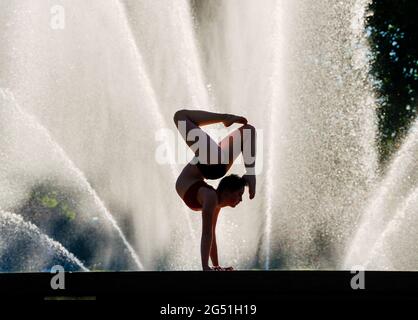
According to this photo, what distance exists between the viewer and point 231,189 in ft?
17.2

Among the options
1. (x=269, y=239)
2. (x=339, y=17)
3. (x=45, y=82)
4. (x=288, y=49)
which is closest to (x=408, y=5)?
(x=339, y=17)

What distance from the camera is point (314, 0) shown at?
13484 mm

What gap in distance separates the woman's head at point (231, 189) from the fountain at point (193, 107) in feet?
20.6

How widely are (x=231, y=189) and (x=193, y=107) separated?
708 centimetres

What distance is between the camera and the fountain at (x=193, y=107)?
1234cm

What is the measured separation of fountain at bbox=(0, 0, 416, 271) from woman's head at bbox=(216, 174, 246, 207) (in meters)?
6.29

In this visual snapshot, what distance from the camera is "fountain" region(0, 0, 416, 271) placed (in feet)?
40.5
